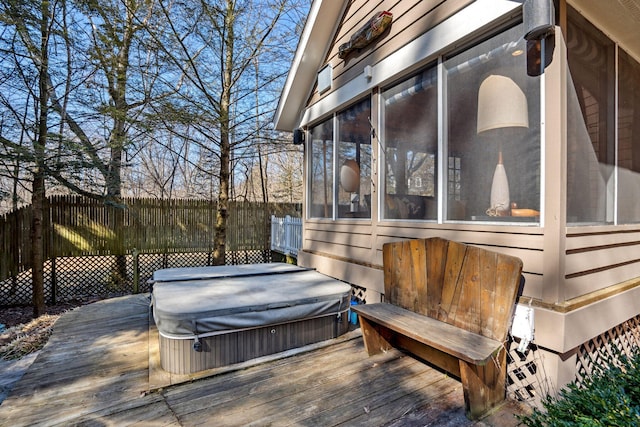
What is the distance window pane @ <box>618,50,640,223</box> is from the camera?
2824 millimetres

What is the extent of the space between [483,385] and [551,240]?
3.41 ft

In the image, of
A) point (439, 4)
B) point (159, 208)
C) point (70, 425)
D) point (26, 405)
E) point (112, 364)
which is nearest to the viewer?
point (70, 425)

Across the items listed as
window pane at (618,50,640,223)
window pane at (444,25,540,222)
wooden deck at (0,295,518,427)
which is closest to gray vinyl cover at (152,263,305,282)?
wooden deck at (0,295,518,427)

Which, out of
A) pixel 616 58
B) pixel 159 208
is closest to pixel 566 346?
pixel 616 58

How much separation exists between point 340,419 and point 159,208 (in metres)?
6.99

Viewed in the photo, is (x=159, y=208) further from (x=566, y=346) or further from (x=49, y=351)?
(x=566, y=346)

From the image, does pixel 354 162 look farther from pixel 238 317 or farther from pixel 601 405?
pixel 601 405

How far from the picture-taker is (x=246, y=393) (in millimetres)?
2260

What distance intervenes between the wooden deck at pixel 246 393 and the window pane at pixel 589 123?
1.63m

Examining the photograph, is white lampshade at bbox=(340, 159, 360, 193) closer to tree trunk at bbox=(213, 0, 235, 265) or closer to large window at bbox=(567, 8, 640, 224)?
large window at bbox=(567, 8, 640, 224)

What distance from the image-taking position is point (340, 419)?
77.8 inches

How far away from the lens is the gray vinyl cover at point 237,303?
249 cm

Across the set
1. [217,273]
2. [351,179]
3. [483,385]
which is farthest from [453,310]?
[217,273]

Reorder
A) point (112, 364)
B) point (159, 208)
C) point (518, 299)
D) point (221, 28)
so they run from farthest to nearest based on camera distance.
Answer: point (159, 208) < point (221, 28) < point (112, 364) < point (518, 299)
